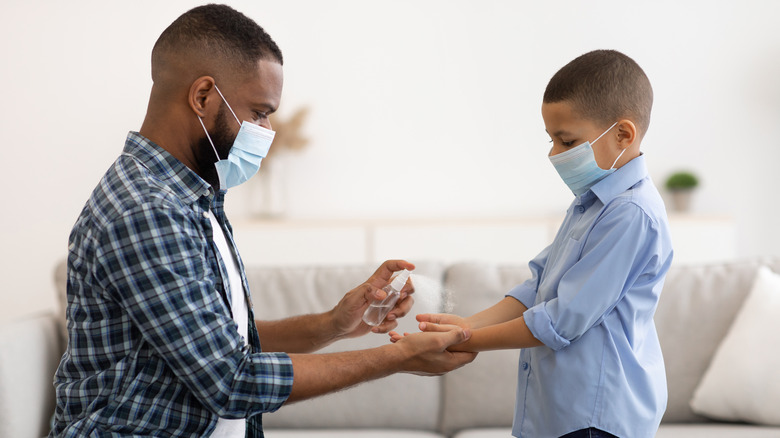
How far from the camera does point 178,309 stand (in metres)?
1.10

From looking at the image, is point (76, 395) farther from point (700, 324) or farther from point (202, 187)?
point (700, 324)

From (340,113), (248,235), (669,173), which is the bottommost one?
(248,235)

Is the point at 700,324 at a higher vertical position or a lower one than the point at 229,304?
lower

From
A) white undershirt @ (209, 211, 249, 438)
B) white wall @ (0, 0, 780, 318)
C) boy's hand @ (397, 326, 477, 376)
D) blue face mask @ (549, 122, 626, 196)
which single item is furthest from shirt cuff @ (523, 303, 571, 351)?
white wall @ (0, 0, 780, 318)

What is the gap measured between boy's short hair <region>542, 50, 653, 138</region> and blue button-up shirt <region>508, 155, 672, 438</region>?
95mm

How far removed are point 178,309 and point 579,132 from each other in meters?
0.76

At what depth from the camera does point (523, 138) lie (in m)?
4.11

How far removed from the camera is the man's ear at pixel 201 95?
1.27m

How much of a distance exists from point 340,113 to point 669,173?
193 centimetres

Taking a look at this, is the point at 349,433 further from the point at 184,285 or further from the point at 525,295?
the point at 184,285

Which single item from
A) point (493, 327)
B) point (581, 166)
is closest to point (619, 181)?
point (581, 166)

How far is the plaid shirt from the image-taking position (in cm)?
110

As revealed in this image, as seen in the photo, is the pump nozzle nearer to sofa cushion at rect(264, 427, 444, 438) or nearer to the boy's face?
the boy's face

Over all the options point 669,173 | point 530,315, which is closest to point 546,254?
point 530,315
